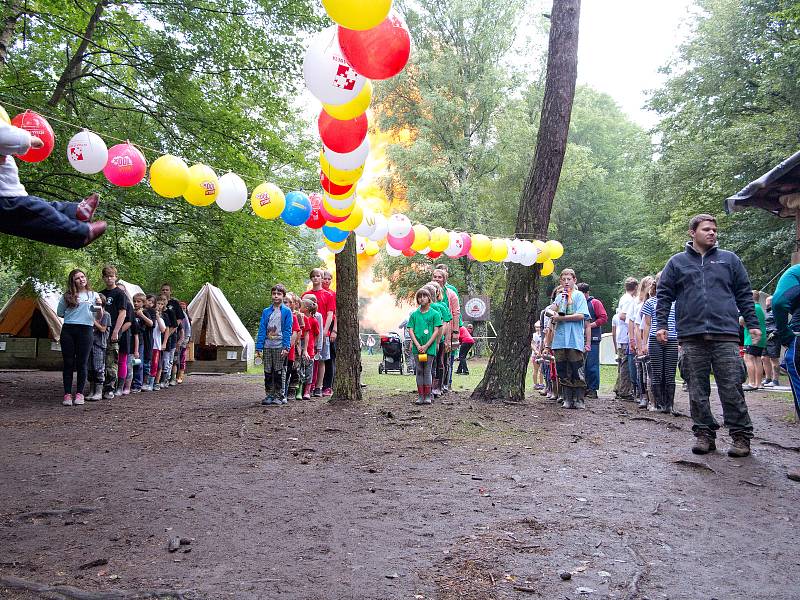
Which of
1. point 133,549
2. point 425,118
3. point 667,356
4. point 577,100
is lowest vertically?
point 133,549

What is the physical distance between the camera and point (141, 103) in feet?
43.1

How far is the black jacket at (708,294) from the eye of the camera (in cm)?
574

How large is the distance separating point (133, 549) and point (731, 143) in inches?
940

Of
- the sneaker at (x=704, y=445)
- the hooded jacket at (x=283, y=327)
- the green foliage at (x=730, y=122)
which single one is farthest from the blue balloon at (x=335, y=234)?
the green foliage at (x=730, y=122)

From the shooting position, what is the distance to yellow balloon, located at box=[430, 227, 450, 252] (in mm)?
12867

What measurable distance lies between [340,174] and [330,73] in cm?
174

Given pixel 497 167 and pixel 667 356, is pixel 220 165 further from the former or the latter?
pixel 497 167

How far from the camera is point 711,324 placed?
5.72 meters

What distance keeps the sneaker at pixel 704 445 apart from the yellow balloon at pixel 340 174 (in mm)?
4725

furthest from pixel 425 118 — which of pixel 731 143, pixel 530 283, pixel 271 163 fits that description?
pixel 530 283

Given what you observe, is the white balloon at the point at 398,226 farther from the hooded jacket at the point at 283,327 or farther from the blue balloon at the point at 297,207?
the hooded jacket at the point at 283,327

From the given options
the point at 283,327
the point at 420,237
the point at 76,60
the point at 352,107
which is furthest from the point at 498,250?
the point at 76,60

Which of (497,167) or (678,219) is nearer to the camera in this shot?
(678,219)

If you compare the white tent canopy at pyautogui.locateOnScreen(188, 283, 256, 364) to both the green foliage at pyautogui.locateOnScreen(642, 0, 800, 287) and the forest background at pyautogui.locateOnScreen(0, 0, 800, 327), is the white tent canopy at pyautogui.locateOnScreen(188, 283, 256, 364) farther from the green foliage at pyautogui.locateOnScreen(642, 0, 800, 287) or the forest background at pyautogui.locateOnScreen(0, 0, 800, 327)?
the green foliage at pyautogui.locateOnScreen(642, 0, 800, 287)
